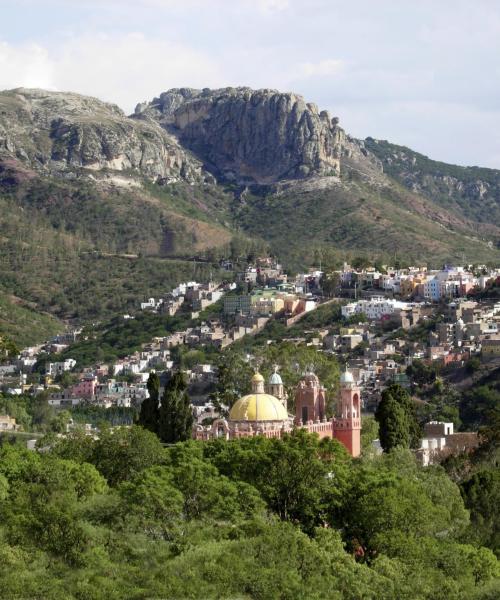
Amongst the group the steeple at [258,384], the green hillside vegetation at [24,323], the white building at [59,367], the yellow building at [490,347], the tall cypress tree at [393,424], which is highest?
the green hillside vegetation at [24,323]

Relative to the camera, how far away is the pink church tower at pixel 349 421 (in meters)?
87.5

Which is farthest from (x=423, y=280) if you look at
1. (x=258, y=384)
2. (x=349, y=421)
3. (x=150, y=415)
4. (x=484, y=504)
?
(x=484, y=504)

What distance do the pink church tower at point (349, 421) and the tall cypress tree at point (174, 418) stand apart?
26.0 feet

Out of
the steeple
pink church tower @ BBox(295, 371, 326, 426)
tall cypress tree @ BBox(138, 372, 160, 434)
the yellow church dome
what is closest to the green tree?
the yellow church dome

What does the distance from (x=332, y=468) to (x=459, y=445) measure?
1079 inches

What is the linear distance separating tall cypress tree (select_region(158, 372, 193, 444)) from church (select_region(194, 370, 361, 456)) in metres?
1.22

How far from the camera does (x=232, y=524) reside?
62.9 m

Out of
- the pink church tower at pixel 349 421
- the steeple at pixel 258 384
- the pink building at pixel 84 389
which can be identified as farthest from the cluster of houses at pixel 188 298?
the steeple at pixel 258 384

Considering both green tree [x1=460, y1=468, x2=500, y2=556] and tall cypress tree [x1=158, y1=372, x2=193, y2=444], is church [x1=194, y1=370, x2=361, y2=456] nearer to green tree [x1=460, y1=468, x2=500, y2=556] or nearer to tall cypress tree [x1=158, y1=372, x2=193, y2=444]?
tall cypress tree [x1=158, y1=372, x2=193, y2=444]

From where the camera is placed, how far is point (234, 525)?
204 ft

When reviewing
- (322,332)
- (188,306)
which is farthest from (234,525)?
(188,306)

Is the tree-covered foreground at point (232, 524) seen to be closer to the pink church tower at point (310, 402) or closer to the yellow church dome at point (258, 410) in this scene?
the yellow church dome at point (258, 410)

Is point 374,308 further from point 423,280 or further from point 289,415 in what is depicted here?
point 289,415

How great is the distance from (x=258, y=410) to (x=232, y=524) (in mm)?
21954
